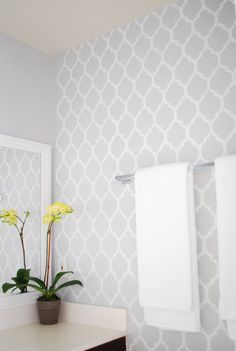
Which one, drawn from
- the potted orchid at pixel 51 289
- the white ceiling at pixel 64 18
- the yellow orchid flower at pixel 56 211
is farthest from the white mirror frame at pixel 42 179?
A: the white ceiling at pixel 64 18

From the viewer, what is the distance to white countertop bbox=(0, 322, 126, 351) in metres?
1.89

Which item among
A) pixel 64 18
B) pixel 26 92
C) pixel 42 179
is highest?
pixel 64 18

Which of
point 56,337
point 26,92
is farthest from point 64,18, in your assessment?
point 56,337

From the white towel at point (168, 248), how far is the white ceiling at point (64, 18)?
93cm

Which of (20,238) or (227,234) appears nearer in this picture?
(227,234)

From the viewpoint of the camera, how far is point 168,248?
1.94 metres

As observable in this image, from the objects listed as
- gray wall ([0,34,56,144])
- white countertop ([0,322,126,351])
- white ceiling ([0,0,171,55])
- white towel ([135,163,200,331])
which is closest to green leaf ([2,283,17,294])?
white countertop ([0,322,126,351])

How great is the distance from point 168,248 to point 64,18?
56.7 inches

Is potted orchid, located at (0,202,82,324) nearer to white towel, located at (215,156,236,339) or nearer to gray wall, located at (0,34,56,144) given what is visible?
gray wall, located at (0,34,56,144)

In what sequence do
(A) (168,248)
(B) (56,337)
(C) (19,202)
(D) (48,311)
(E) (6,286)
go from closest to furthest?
(A) (168,248) < (B) (56,337) < (E) (6,286) < (D) (48,311) < (C) (19,202)

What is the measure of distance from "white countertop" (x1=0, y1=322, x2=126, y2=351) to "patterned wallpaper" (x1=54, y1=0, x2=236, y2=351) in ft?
0.52

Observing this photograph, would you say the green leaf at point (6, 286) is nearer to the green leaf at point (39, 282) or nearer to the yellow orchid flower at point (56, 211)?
the green leaf at point (39, 282)

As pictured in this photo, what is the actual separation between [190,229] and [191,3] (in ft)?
3.96

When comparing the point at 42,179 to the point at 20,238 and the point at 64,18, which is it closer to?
the point at 20,238
